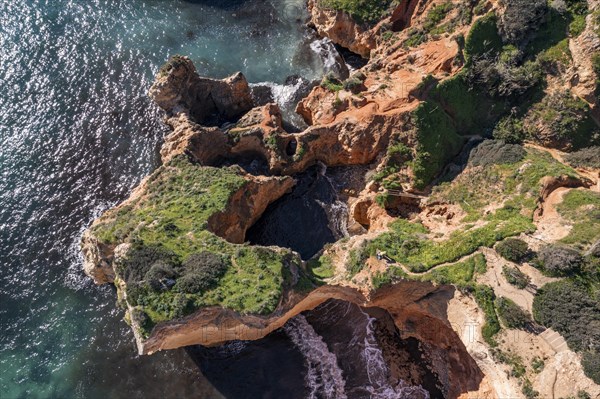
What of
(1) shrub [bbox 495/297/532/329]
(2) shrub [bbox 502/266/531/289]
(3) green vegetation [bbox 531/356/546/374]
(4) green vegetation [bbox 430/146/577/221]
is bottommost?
(3) green vegetation [bbox 531/356/546/374]

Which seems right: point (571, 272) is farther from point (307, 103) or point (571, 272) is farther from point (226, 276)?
point (307, 103)

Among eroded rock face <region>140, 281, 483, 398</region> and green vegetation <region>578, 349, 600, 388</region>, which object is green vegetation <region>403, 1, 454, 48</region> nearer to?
eroded rock face <region>140, 281, 483, 398</region>

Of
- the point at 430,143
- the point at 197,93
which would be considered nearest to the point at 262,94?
the point at 197,93

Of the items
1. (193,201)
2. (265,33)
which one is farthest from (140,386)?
(265,33)

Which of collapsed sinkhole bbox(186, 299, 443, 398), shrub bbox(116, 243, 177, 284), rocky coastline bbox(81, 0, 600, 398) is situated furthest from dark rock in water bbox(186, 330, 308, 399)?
shrub bbox(116, 243, 177, 284)

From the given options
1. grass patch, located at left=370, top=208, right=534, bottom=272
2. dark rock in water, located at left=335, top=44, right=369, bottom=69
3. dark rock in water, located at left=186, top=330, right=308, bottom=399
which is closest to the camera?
grass patch, located at left=370, top=208, right=534, bottom=272

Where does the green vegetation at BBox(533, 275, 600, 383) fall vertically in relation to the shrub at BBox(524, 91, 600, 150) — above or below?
below

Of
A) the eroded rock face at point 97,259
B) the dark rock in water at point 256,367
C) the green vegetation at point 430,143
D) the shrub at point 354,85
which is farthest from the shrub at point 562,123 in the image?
the eroded rock face at point 97,259
